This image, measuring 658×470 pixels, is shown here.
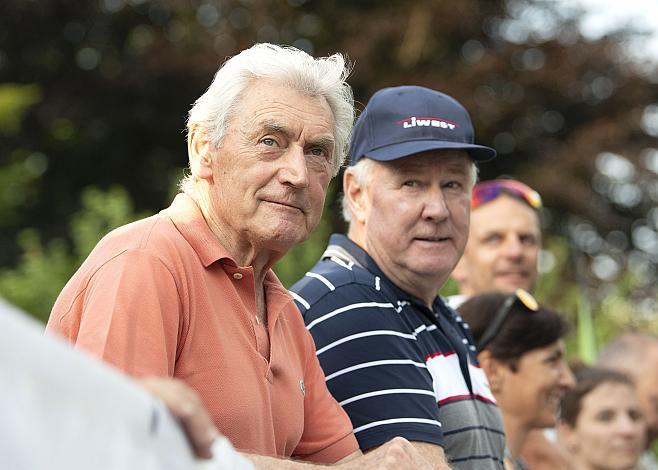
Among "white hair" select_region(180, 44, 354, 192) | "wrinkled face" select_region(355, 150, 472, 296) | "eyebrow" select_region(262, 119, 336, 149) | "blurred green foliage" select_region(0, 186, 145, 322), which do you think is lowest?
"blurred green foliage" select_region(0, 186, 145, 322)

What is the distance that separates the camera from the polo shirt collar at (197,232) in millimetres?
2846

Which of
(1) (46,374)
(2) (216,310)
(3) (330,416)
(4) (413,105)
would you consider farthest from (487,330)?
(1) (46,374)

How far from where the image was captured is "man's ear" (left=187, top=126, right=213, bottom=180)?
312 centimetres

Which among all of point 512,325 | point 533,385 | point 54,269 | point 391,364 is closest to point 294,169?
point 391,364

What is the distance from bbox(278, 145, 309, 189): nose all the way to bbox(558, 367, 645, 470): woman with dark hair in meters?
3.39

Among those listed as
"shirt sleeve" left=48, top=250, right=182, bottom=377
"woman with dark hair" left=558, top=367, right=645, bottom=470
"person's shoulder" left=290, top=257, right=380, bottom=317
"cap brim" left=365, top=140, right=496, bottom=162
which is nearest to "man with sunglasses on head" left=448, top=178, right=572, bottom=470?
"woman with dark hair" left=558, top=367, right=645, bottom=470

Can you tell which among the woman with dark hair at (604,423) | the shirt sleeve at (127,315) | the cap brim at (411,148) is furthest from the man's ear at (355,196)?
the woman with dark hair at (604,423)

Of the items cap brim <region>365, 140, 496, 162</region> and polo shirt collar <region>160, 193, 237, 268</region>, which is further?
cap brim <region>365, 140, 496, 162</region>

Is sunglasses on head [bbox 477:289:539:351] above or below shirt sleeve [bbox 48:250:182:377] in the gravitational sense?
below

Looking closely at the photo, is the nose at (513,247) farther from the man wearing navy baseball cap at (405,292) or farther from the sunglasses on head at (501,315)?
the man wearing navy baseball cap at (405,292)

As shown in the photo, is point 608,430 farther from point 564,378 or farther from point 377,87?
point 377,87

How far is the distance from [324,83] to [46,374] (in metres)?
1.87

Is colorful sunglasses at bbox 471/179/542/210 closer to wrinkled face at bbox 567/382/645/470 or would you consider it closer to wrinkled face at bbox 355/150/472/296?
wrinkled face at bbox 567/382/645/470

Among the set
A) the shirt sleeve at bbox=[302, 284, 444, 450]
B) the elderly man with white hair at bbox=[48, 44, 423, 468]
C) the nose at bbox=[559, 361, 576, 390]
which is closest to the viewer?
the elderly man with white hair at bbox=[48, 44, 423, 468]
